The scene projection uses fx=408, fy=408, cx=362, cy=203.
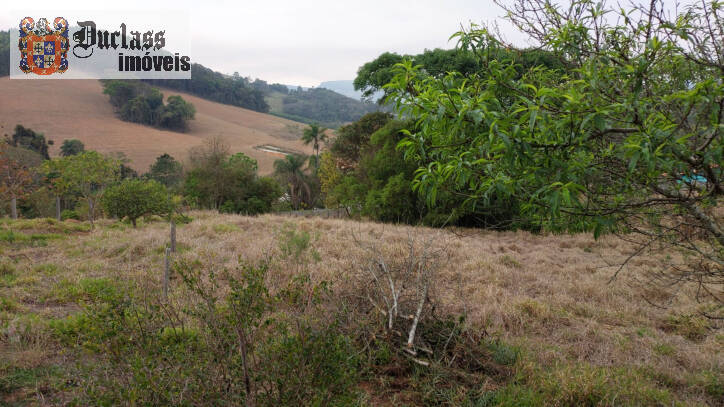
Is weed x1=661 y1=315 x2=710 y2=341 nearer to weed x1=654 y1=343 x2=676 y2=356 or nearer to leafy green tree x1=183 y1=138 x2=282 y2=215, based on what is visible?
weed x1=654 y1=343 x2=676 y2=356

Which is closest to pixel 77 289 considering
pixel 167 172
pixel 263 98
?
pixel 167 172

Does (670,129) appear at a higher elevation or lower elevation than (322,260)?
higher

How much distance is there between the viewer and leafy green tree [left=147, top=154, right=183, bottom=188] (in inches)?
1587

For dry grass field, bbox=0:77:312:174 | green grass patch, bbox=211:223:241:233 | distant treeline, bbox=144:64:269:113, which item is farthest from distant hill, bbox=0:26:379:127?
green grass patch, bbox=211:223:241:233

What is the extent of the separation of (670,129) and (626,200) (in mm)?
1057

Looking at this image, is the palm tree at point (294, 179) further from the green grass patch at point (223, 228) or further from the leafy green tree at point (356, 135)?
the green grass patch at point (223, 228)

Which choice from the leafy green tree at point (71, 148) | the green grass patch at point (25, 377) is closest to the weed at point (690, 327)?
the green grass patch at point (25, 377)

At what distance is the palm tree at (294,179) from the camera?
38.5 m

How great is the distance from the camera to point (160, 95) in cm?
7594

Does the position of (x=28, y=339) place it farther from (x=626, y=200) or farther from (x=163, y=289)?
(x=626, y=200)

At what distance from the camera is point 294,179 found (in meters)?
40.2

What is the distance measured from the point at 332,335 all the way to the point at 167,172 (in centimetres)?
4308

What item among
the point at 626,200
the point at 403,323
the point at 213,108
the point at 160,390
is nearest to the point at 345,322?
the point at 403,323

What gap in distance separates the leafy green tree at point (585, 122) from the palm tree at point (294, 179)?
35830mm
